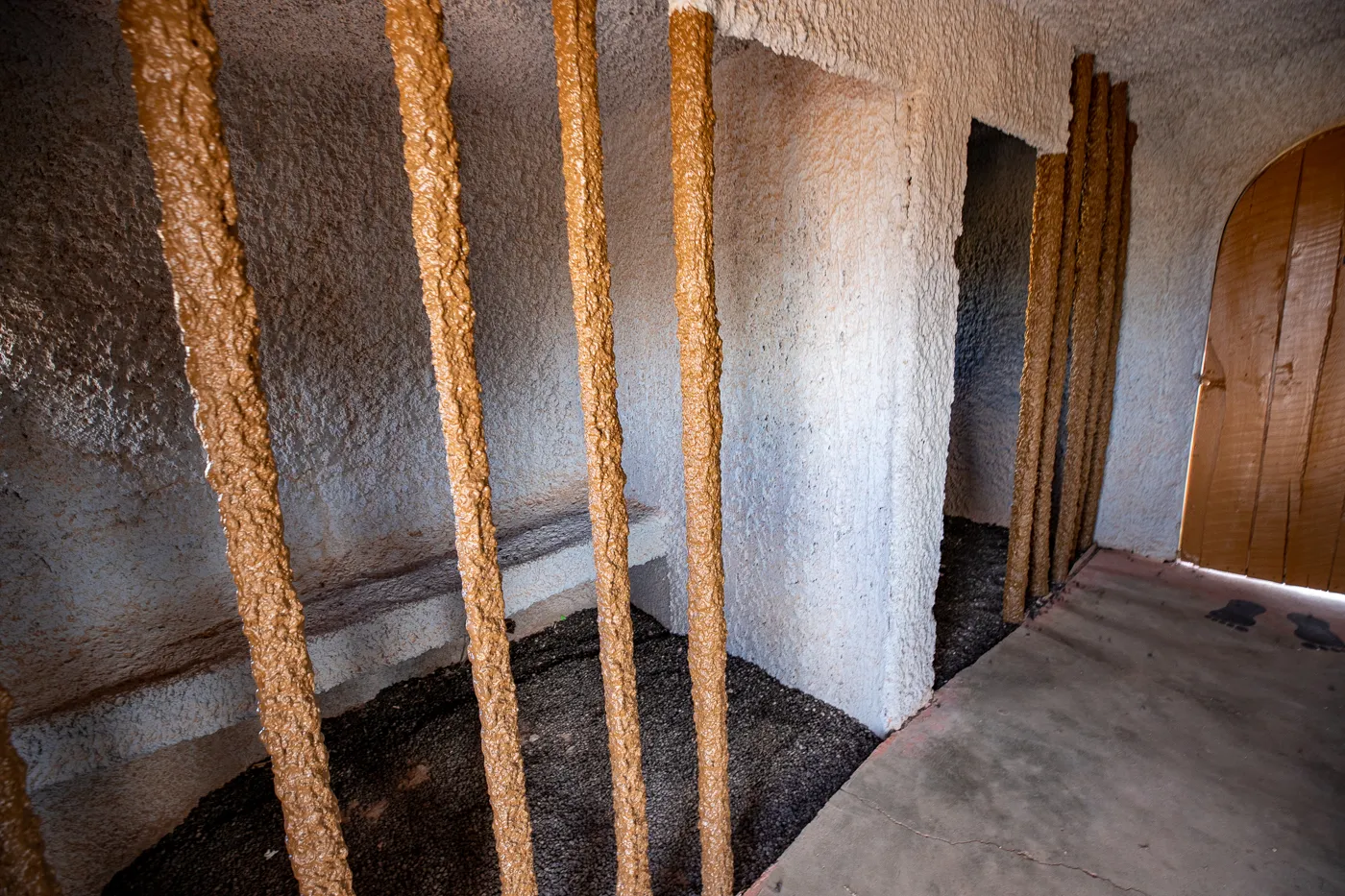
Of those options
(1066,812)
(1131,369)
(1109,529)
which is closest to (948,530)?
(1109,529)

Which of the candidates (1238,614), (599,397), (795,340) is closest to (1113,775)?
(1238,614)

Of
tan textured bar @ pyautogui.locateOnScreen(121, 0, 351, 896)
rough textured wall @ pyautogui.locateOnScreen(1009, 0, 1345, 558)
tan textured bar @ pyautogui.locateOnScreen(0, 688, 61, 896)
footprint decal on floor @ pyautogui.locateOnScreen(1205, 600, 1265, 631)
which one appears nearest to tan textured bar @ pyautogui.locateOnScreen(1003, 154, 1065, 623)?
rough textured wall @ pyautogui.locateOnScreen(1009, 0, 1345, 558)

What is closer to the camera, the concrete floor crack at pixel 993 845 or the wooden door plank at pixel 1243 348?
the concrete floor crack at pixel 993 845

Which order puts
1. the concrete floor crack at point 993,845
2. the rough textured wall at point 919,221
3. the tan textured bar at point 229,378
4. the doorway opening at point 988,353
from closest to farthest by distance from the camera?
1. the tan textured bar at point 229,378
2. the concrete floor crack at point 993,845
3. the rough textured wall at point 919,221
4. the doorway opening at point 988,353

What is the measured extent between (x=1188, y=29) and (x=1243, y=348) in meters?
1.77

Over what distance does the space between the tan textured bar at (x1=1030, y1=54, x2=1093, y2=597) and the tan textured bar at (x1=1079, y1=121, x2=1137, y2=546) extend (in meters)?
0.64

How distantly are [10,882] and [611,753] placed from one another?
99cm

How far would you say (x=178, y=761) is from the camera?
2.20 meters

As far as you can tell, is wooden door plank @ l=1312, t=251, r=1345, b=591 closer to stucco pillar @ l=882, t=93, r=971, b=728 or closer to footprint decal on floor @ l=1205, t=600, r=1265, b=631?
footprint decal on floor @ l=1205, t=600, r=1265, b=631

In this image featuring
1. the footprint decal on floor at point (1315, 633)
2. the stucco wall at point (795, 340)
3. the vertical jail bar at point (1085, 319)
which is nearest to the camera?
the stucco wall at point (795, 340)

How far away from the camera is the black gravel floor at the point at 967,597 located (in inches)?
112

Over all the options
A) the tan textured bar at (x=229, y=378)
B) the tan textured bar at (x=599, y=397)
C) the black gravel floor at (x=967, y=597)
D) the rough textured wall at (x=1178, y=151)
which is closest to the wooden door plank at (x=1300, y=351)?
the rough textured wall at (x=1178, y=151)

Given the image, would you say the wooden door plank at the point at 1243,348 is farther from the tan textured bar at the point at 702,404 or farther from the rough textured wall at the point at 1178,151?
the tan textured bar at the point at 702,404

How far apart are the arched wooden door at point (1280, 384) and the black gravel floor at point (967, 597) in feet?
3.99
